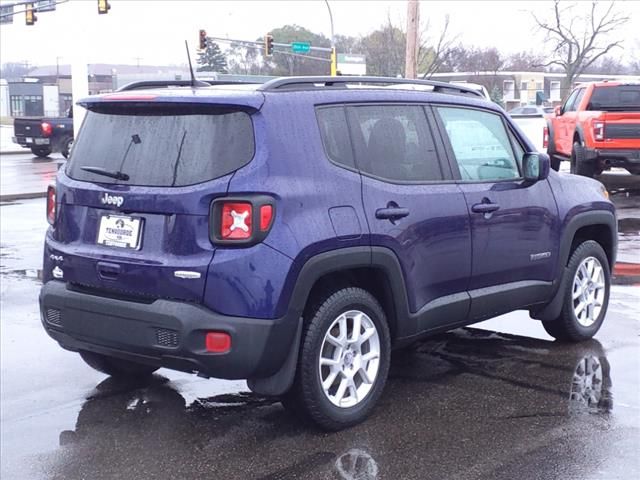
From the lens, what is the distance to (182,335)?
14.0 feet

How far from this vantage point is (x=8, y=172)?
937 inches

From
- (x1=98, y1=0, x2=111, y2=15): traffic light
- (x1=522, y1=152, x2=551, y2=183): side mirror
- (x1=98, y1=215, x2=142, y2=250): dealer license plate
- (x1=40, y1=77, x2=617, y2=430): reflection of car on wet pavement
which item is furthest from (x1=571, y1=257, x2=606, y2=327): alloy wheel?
(x1=98, y1=0, x2=111, y2=15): traffic light

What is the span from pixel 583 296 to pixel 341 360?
2563 mm

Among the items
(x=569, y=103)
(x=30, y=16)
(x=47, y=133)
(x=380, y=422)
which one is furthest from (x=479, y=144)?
(x=30, y=16)

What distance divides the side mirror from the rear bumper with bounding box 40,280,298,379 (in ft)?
7.45

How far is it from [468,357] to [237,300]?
2.46 meters

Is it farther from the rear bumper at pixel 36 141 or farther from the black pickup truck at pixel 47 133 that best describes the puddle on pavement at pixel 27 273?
the rear bumper at pixel 36 141

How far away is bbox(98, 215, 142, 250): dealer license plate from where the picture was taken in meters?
4.49

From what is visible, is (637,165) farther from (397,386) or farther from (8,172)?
(8,172)

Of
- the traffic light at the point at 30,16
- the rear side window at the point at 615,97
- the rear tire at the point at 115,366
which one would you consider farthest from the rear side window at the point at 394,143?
the traffic light at the point at 30,16

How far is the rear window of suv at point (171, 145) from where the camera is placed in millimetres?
4383

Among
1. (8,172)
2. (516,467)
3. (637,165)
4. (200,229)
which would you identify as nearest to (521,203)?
(516,467)

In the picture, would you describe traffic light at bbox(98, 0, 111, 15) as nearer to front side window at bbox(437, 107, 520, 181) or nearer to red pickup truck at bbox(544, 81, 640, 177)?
red pickup truck at bbox(544, 81, 640, 177)

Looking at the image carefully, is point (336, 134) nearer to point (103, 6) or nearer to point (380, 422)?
point (380, 422)
